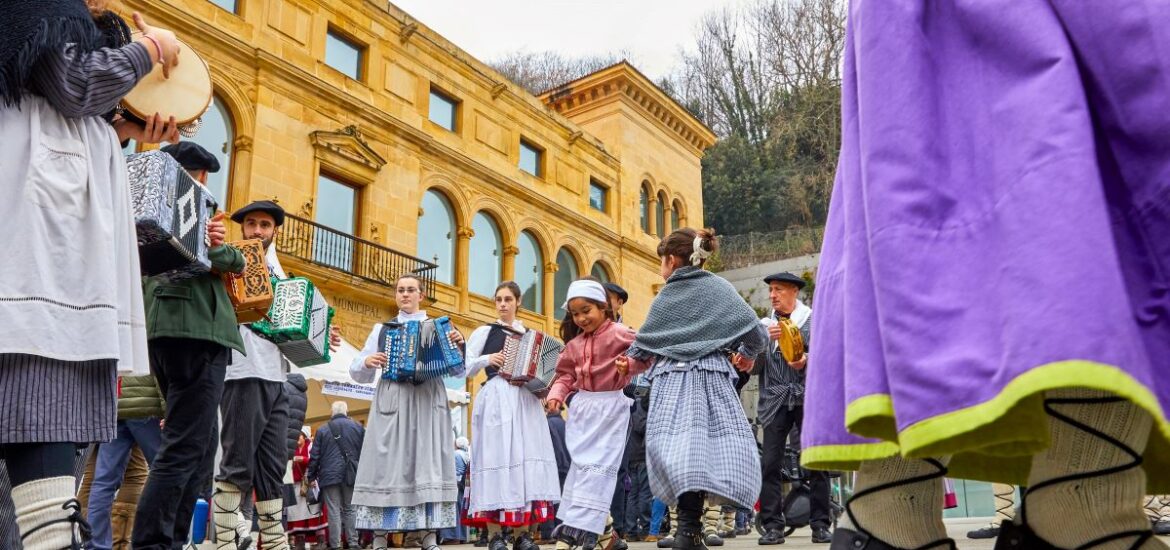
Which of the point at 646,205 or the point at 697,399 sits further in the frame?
the point at 646,205

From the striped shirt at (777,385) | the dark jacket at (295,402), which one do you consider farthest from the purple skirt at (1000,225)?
the dark jacket at (295,402)

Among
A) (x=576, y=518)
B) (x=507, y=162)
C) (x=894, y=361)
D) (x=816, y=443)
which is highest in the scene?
(x=507, y=162)

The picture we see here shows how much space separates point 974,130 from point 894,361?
0.40 m

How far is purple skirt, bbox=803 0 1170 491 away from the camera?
1171 mm

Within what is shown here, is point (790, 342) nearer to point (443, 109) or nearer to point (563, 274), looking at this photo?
point (443, 109)

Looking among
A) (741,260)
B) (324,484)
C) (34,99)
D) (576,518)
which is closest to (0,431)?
(34,99)

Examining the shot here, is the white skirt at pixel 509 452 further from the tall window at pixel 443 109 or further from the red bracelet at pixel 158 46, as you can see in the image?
the tall window at pixel 443 109

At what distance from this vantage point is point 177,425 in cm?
379

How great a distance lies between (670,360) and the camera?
5.46m

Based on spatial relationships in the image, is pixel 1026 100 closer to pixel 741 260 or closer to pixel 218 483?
pixel 218 483

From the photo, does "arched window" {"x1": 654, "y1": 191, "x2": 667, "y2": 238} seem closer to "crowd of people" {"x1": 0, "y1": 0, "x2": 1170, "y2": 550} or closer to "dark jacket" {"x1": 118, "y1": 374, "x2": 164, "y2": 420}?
"crowd of people" {"x1": 0, "y1": 0, "x2": 1170, "y2": 550}

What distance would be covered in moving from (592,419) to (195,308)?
289cm

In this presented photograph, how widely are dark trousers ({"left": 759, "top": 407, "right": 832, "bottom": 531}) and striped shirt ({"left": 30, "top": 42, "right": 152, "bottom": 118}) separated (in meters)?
6.04

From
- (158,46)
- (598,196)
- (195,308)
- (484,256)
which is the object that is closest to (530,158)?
(598,196)
